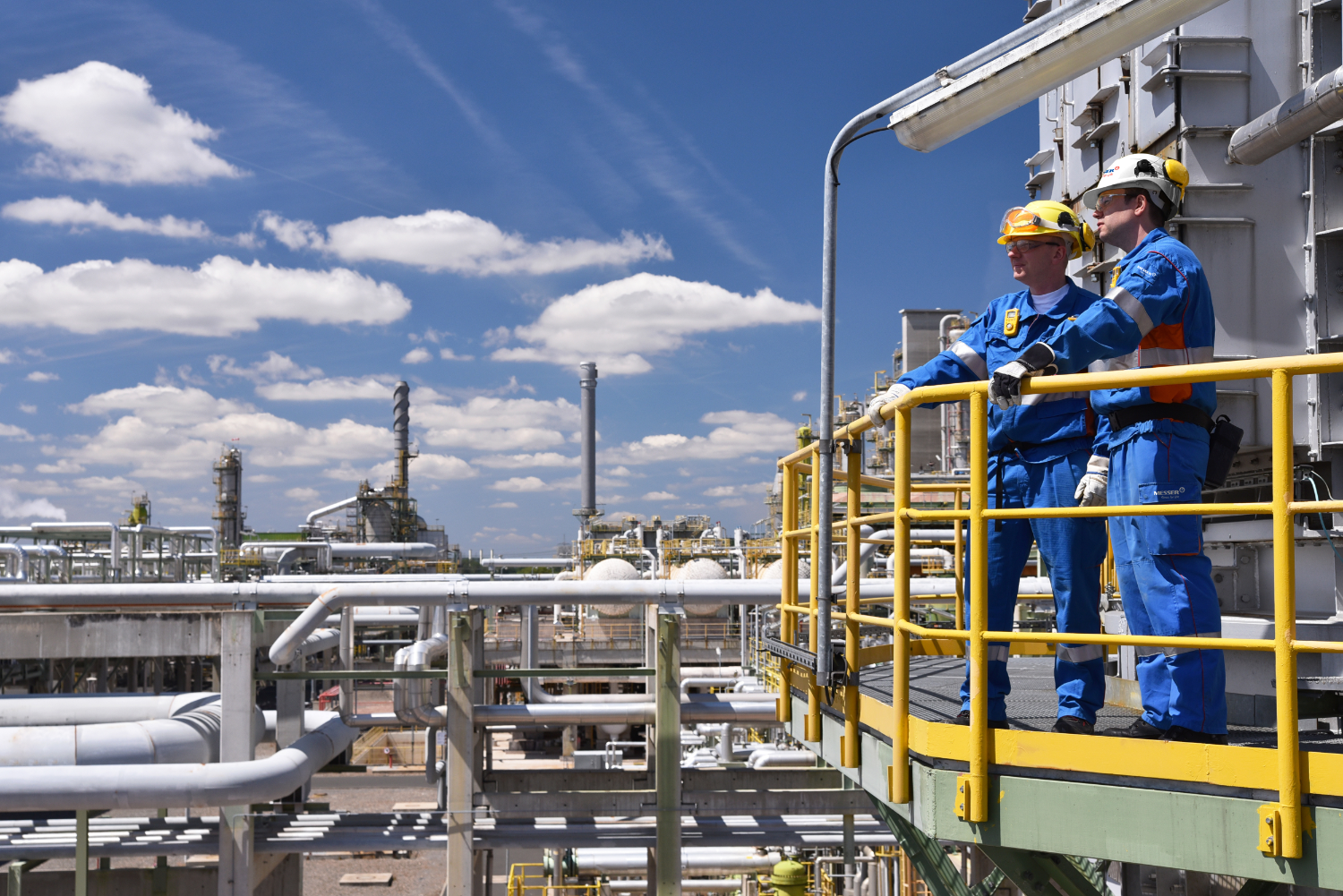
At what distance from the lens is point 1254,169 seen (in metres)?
4.42

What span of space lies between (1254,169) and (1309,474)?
1.43m

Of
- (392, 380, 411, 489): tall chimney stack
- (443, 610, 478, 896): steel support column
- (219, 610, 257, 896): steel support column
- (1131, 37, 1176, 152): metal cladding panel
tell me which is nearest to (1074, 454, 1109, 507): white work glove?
(1131, 37, 1176, 152): metal cladding panel

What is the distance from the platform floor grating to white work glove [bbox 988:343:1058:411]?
1013 mm

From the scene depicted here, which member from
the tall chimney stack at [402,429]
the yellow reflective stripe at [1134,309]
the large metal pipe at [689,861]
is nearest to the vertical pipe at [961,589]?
the yellow reflective stripe at [1134,309]

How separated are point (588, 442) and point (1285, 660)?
148 ft

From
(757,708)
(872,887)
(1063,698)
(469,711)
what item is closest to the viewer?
(1063,698)

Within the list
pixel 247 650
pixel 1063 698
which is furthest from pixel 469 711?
pixel 1063 698

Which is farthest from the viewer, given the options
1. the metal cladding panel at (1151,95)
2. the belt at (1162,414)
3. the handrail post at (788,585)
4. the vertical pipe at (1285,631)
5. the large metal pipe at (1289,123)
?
the metal cladding panel at (1151,95)

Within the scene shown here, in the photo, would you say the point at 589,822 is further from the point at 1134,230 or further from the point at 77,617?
the point at 1134,230

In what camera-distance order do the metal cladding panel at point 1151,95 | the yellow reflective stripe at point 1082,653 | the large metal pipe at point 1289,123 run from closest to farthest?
the yellow reflective stripe at point 1082,653, the large metal pipe at point 1289,123, the metal cladding panel at point 1151,95

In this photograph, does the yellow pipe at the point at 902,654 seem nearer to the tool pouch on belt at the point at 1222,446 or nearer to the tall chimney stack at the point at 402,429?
the tool pouch on belt at the point at 1222,446

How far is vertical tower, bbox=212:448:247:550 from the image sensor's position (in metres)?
44.4

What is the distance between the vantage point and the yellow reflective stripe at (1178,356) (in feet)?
9.69

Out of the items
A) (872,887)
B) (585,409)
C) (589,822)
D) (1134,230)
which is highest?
(585,409)
